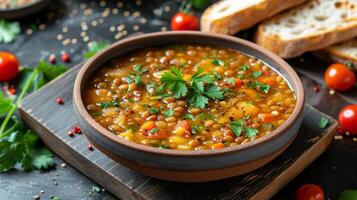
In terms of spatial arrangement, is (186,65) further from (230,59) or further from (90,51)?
(90,51)

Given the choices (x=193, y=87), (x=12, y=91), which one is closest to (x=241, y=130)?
(x=193, y=87)

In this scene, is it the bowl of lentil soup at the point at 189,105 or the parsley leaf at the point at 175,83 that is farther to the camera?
the parsley leaf at the point at 175,83

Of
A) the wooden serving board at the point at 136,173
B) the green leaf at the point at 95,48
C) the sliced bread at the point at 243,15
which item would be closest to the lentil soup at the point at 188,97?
the wooden serving board at the point at 136,173

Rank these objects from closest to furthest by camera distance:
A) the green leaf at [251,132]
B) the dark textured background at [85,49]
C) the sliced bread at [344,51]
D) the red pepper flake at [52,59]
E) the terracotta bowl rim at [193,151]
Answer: the terracotta bowl rim at [193,151] → the green leaf at [251,132] → the dark textured background at [85,49] → the sliced bread at [344,51] → the red pepper flake at [52,59]

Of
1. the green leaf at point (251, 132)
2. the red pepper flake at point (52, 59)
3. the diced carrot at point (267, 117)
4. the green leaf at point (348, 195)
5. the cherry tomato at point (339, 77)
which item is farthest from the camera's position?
the red pepper flake at point (52, 59)

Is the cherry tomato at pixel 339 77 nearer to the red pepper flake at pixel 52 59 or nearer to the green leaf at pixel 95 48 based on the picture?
the green leaf at pixel 95 48

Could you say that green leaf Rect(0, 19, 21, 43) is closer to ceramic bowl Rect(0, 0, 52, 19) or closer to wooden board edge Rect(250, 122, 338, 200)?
ceramic bowl Rect(0, 0, 52, 19)
